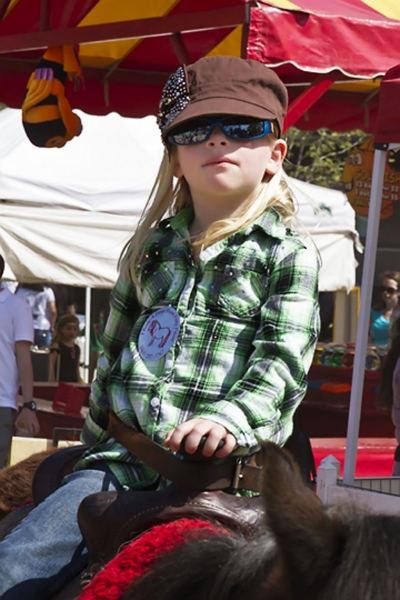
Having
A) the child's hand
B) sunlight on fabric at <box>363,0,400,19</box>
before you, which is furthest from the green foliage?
the child's hand

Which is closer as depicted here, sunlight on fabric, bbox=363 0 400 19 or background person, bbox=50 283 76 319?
sunlight on fabric, bbox=363 0 400 19

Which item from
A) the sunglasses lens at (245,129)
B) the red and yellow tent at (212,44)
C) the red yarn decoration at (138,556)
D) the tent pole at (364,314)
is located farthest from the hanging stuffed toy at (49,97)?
the red yarn decoration at (138,556)

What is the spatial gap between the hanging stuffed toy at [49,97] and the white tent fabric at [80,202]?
2409 millimetres

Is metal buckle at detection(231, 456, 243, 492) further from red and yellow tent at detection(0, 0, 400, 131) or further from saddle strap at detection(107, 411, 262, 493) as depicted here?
red and yellow tent at detection(0, 0, 400, 131)

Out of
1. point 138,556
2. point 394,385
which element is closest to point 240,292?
point 138,556

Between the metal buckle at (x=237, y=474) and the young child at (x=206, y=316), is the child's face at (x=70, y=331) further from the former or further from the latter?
the metal buckle at (x=237, y=474)

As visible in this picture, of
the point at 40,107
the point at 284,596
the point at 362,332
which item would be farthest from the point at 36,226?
the point at 284,596

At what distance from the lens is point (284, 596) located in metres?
1.08

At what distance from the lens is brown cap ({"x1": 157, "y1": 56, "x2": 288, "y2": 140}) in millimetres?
1991

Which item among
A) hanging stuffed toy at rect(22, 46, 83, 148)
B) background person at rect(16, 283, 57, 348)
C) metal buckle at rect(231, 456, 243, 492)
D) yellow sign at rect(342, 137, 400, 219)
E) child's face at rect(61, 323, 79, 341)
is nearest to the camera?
metal buckle at rect(231, 456, 243, 492)

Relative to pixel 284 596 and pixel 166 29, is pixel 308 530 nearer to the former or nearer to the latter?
pixel 284 596

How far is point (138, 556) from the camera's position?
1.52 metres

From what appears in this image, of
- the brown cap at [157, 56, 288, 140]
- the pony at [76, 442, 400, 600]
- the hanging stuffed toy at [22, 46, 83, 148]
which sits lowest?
the pony at [76, 442, 400, 600]

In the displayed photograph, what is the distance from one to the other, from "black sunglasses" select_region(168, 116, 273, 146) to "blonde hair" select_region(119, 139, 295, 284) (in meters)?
0.14
